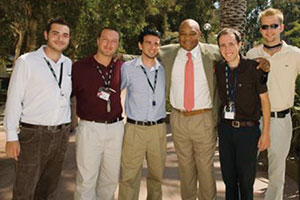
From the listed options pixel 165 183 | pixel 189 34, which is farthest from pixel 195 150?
pixel 165 183

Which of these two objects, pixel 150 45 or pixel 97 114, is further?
pixel 150 45

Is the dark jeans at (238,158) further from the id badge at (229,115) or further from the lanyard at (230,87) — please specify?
the lanyard at (230,87)

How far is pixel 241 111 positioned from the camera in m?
3.78

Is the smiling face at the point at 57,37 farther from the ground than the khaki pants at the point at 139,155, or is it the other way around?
the smiling face at the point at 57,37

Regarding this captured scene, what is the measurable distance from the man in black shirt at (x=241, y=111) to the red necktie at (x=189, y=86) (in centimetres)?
41

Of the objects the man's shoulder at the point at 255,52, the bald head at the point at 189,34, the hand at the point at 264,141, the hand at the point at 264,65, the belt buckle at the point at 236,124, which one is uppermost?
the bald head at the point at 189,34

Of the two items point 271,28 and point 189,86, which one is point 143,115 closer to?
point 189,86

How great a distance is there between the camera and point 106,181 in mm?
4109

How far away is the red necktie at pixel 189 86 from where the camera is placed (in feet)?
13.5

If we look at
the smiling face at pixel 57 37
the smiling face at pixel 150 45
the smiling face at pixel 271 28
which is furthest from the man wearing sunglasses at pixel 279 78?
the smiling face at pixel 57 37

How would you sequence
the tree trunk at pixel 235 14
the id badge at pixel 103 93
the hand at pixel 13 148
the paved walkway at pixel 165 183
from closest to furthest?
1. the hand at pixel 13 148
2. the id badge at pixel 103 93
3. the paved walkway at pixel 165 183
4. the tree trunk at pixel 235 14

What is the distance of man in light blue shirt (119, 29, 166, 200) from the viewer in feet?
13.5

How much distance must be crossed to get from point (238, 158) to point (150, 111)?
115 centimetres

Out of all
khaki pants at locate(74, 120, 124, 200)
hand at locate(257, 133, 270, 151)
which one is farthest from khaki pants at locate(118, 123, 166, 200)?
hand at locate(257, 133, 270, 151)
